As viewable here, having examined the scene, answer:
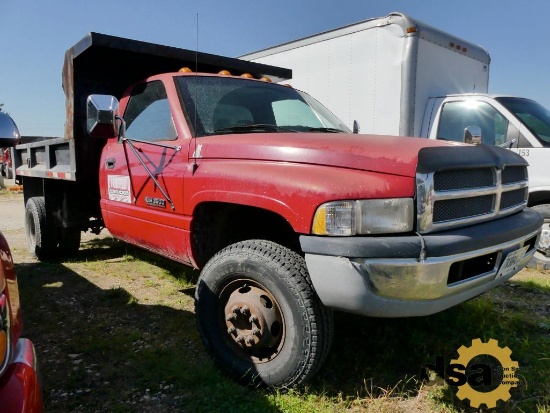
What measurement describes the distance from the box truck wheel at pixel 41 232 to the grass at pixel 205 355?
85 centimetres

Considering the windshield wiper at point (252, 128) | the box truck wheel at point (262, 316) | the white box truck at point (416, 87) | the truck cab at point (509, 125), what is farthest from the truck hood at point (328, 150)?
the white box truck at point (416, 87)

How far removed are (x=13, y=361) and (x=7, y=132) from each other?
894 mm

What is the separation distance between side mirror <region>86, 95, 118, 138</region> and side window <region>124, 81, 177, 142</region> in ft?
0.97

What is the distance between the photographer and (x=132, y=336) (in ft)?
10.0

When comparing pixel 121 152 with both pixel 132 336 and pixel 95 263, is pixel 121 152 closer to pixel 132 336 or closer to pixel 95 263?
pixel 132 336

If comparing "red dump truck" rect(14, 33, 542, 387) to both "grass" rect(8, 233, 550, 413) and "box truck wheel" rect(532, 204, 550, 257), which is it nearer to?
"grass" rect(8, 233, 550, 413)

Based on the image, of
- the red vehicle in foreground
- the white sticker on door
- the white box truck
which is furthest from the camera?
the white box truck

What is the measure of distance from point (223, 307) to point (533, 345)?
7.02 feet

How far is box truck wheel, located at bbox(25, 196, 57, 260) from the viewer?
5.01 metres

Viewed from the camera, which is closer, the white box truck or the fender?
the fender

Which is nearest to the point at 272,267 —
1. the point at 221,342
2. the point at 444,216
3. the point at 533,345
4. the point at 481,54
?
the point at 221,342

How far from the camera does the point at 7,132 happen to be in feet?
5.50

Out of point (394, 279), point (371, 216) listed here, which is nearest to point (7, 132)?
point (371, 216)

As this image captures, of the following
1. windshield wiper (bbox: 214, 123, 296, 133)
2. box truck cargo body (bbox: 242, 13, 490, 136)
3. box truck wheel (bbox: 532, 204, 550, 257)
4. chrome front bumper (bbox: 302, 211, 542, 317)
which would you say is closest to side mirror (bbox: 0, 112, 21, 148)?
chrome front bumper (bbox: 302, 211, 542, 317)
